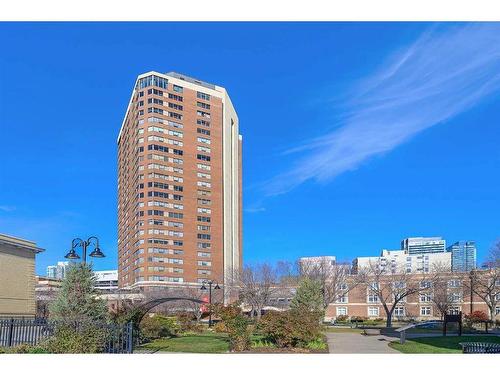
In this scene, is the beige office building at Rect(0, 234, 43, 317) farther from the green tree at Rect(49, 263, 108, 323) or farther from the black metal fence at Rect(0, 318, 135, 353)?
the black metal fence at Rect(0, 318, 135, 353)

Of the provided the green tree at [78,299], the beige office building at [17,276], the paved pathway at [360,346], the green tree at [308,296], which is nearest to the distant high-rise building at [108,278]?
the beige office building at [17,276]

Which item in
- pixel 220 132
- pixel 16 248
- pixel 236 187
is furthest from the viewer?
pixel 236 187

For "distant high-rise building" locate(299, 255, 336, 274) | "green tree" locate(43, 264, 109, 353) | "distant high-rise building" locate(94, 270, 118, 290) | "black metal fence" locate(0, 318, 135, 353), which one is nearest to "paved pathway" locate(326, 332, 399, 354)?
"black metal fence" locate(0, 318, 135, 353)

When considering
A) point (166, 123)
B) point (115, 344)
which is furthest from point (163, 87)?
point (115, 344)

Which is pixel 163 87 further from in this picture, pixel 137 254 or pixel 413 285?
pixel 413 285

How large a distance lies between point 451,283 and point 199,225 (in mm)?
50945

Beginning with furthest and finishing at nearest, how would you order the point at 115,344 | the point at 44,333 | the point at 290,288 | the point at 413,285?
the point at 290,288
the point at 413,285
the point at 44,333
the point at 115,344

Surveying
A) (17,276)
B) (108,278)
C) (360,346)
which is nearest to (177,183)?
(17,276)

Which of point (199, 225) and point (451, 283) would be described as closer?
point (451, 283)

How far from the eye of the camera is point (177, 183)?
103375 mm

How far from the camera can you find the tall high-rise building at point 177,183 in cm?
10025

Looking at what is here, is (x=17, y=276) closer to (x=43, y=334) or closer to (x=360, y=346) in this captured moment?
(x=43, y=334)

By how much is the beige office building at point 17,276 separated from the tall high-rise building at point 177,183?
55049mm

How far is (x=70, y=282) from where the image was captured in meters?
25.2
